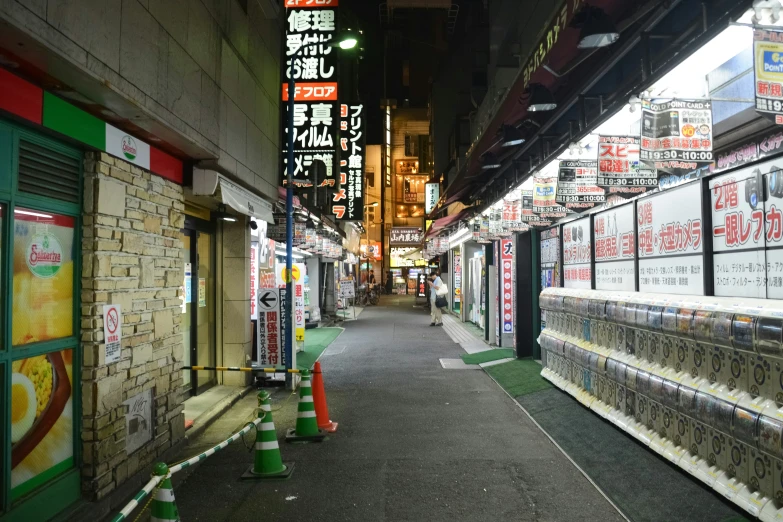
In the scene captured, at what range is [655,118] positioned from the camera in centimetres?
573

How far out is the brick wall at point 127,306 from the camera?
5231mm

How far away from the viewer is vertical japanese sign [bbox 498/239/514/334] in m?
14.9

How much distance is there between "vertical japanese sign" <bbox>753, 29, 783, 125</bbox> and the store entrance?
8.43 m

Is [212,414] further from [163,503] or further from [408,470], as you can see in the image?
[163,503]

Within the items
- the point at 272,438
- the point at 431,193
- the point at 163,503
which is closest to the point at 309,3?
the point at 272,438

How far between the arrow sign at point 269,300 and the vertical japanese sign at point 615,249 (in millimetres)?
6460

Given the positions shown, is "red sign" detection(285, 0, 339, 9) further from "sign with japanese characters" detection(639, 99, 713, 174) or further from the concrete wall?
"sign with japanese characters" detection(639, 99, 713, 174)

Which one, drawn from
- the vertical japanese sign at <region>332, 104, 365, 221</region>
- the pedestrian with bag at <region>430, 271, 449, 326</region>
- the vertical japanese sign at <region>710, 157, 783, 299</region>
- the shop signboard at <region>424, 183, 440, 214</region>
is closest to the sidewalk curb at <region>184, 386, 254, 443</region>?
the vertical japanese sign at <region>710, 157, 783, 299</region>

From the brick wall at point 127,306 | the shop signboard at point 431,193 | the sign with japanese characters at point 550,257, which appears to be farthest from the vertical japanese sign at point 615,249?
the shop signboard at point 431,193

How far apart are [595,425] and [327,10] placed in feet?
34.1

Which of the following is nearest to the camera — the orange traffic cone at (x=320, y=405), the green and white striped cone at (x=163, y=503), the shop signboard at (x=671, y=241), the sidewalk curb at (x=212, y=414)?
the green and white striped cone at (x=163, y=503)

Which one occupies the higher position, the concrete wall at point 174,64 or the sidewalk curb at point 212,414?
the concrete wall at point 174,64

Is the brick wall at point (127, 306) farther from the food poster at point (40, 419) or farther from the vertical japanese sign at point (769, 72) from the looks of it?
the vertical japanese sign at point (769, 72)

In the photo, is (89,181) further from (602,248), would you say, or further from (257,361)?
(602,248)
